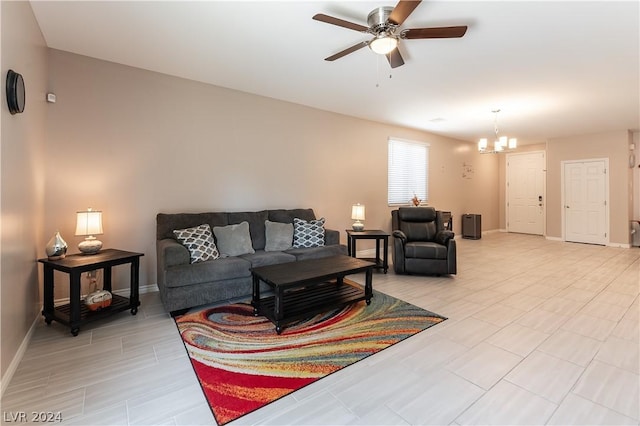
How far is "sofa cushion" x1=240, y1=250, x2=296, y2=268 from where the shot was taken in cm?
326

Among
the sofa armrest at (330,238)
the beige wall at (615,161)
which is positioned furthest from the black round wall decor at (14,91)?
the beige wall at (615,161)

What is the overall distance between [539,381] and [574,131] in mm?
7010

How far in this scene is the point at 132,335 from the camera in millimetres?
2457

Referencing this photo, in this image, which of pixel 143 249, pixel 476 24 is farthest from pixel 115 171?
pixel 476 24

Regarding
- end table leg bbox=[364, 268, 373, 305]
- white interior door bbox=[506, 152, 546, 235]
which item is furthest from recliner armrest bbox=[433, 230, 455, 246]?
white interior door bbox=[506, 152, 546, 235]

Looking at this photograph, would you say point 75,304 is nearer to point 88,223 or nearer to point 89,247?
point 89,247

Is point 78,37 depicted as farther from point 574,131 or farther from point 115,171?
point 574,131

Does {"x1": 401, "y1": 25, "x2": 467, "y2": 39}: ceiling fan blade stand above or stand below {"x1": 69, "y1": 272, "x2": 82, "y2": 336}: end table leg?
above

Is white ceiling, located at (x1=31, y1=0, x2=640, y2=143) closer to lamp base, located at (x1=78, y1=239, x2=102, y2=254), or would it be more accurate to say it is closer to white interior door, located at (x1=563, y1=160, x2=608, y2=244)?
lamp base, located at (x1=78, y1=239, x2=102, y2=254)

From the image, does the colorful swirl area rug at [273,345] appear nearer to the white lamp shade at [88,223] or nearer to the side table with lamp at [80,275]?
the side table with lamp at [80,275]

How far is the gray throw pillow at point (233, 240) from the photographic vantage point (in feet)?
11.3

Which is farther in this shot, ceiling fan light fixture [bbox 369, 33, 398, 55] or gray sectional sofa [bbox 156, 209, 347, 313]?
gray sectional sofa [bbox 156, 209, 347, 313]

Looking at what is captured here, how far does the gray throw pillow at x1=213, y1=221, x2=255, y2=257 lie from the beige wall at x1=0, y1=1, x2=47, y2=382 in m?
1.59

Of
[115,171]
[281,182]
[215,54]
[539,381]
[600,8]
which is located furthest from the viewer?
[281,182]
